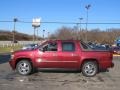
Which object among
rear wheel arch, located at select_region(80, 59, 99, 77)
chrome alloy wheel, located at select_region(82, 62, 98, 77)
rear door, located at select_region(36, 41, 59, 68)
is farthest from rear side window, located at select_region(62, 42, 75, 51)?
Result: chrome alloy wheel, located at select_region(82, 62, 98, 77)

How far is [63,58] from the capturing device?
577 inches

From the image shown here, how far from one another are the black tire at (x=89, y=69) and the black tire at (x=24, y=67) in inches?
102

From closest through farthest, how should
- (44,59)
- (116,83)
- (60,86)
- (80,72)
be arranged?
(60,86) < (116,83) < (44,59) < (80,72)

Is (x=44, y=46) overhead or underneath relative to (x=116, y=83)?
overhead

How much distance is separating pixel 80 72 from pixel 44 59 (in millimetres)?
2212

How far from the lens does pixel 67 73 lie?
15.6 meters

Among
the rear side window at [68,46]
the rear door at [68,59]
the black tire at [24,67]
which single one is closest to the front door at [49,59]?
the rear door at [68,59]

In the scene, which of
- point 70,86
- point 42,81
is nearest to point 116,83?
point 70,86

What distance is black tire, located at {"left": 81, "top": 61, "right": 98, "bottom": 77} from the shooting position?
14766mm

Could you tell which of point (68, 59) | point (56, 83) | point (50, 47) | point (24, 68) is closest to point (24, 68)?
point (24, 68)

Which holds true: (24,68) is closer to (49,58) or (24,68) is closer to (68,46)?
(49,58)

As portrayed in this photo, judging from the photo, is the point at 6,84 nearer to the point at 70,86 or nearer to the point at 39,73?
the point at 70,86

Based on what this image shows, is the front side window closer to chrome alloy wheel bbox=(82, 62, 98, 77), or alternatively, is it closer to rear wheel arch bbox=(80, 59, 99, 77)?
rear wheel arch bbox=(80, 59, 99, 77)

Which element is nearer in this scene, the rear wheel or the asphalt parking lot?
the asphalt parking lot
